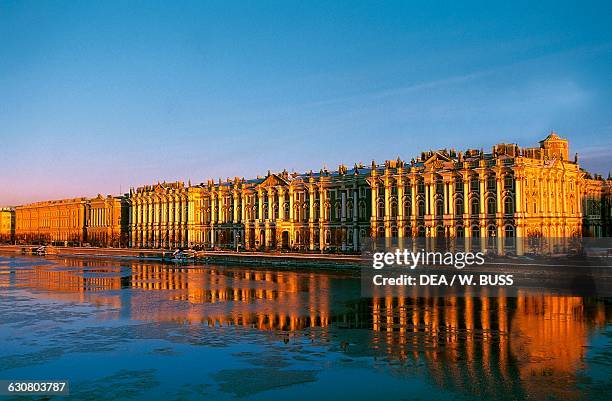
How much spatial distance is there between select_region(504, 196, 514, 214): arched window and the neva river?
868 inches

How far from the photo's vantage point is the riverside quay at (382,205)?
5838cm

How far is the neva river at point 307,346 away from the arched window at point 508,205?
2204 cm

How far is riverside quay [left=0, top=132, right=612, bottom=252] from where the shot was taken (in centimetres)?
5838

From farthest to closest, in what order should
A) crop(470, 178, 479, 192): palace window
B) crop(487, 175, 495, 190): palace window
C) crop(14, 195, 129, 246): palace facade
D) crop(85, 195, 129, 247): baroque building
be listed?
crop(14, 195, 129, 246): palace facade → crop(85, 195, 129, 247): baroque building → crop(470, 178, 479, 192): palace window → crop(487, 175, 495, 190): palace window

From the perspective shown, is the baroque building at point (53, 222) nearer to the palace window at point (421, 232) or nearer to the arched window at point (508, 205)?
the palace window at point (421, 232)

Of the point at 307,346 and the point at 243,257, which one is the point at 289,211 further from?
the point at 307,346

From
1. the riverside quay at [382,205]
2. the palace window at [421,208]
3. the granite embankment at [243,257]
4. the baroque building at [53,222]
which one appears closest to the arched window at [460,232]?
the riverside quay at [382,205]

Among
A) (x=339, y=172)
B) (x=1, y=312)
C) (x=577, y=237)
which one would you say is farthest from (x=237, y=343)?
(x=339, y=172)

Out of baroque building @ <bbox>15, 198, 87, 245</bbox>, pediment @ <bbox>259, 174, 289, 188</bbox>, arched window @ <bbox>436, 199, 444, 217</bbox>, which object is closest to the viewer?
Result: arched window @ <bbox>436, 199, 444, 217</bbox>

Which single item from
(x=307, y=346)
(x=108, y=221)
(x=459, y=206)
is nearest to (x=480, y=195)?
(x=459, y=206)

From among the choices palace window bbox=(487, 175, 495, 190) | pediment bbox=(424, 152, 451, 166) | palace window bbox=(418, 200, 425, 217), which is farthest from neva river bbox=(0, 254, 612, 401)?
pediment bbox=(424, 152, 451, 166)

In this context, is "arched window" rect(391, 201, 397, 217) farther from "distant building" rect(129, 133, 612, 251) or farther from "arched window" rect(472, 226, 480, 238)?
"arched window" rect(472, 226, 480, 238)

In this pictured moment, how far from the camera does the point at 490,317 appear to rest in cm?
2859

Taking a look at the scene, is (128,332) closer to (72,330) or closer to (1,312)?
(72,330)
